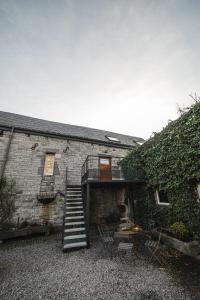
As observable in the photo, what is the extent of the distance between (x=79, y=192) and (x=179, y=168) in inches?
198

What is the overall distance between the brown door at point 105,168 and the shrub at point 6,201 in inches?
209

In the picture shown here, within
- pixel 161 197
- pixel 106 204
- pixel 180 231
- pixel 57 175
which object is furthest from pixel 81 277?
pixel 106 204

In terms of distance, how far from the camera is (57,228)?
7871mm

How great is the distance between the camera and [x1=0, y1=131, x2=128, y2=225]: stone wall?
7.64 meters

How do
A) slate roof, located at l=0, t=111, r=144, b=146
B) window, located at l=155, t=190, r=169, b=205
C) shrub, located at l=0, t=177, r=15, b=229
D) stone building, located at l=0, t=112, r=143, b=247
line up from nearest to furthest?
window, located at l=155, t=190, r=169, b=205 → shrub, located at l=0, t=177, r=15, b=229 → stone building, located at l=0, t=112, r=143, b=247 → slate roof, located at l=0, t=111, r=144, b=146

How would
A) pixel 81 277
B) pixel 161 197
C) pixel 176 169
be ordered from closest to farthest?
1. pixel 81 277
2. pixel 176 169
3. pixel 161 197

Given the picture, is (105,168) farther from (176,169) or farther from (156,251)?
(156,251)

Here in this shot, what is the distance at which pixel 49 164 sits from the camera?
8789mm

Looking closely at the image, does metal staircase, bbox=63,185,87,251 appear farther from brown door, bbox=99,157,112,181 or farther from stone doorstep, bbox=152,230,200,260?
stone doorstep, bbox=152,230,200,260

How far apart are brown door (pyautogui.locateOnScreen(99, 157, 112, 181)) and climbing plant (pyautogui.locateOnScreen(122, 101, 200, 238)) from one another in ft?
9.37

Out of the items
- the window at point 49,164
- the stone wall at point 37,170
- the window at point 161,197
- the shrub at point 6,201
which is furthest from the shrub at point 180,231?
the shrub at point 6,201

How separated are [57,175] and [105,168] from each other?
3376 mm

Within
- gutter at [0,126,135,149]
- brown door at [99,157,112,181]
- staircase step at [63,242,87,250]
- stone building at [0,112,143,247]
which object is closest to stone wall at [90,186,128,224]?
stone building at [0,112,143,247]

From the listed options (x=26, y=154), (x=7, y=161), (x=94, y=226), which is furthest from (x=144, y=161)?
(x=7, y=161)
